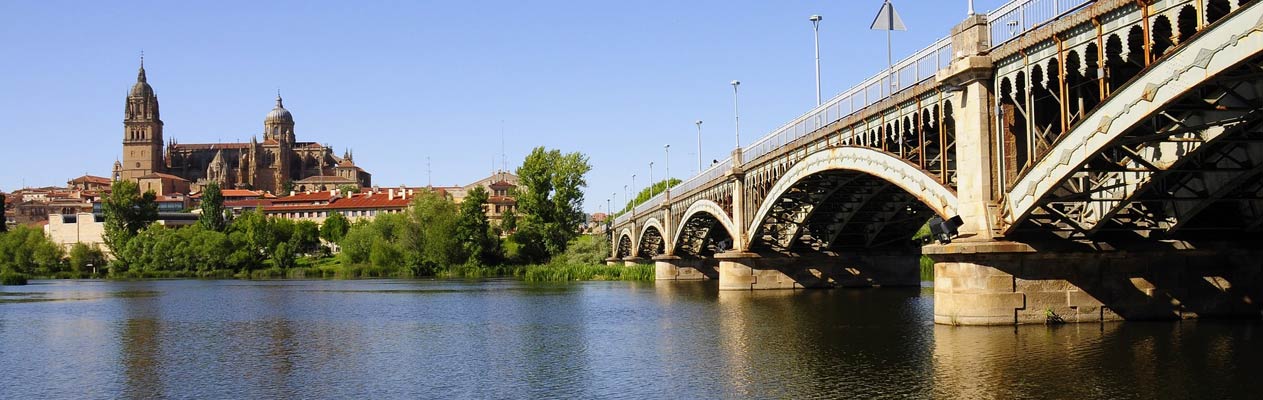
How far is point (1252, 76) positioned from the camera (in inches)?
847

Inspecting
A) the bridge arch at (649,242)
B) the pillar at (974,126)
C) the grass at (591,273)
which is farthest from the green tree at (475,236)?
the pillar at (974,126)

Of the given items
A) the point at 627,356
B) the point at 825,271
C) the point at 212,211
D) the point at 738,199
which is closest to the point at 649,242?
the point at 825,271

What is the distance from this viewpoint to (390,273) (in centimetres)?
12875

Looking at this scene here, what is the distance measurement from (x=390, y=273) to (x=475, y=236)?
30.8ft

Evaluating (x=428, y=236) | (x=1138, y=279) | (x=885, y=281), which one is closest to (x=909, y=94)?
(x=1138, y=279)

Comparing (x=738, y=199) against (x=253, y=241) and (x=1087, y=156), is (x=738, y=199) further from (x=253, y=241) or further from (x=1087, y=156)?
(x=253, y=241)

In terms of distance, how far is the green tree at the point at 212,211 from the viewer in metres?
176

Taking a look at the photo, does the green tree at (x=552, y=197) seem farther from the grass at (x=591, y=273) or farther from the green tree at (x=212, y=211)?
the green tree at (x=212, y=211)

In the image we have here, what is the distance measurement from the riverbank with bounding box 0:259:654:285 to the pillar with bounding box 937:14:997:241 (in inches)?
2513

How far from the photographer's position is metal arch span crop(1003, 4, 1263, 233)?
20.2 m

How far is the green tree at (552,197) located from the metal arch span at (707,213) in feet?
133

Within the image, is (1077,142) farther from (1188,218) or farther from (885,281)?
→ (885,281)

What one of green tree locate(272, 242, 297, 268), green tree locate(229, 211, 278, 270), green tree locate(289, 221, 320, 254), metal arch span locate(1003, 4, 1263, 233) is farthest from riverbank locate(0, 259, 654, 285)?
metal arch span locate(1003, 4, 1263, 233)

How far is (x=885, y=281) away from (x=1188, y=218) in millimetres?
34425
